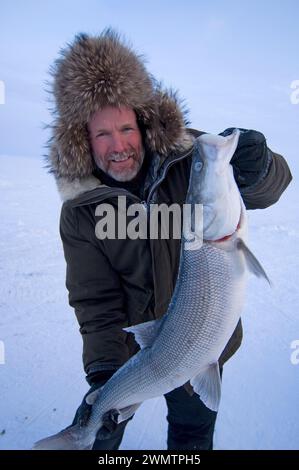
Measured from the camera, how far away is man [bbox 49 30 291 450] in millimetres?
2549

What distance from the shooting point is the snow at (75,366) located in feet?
11.0

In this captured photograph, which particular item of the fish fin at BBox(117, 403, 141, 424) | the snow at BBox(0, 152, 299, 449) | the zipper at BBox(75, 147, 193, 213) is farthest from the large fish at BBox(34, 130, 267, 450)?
the snow at BBox(0, 152, 299, 449)

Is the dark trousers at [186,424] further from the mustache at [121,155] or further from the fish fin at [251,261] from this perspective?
the mustache at [121,155]

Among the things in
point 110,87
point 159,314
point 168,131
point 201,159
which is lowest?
point 159,314

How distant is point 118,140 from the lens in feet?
8.35

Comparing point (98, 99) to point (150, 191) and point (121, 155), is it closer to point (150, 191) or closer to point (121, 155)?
point (121, 155)

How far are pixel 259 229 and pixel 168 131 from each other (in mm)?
6951

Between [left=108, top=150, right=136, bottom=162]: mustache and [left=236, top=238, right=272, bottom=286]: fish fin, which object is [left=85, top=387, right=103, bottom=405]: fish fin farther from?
[left=108, top=150, right=136, bottom=162]: mustache

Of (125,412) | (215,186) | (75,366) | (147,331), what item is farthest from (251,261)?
(75,366)

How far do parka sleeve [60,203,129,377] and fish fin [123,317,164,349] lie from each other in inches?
21.8

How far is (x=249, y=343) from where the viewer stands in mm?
4488

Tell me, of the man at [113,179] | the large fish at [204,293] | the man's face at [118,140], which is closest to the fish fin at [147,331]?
the large fish at [204,293]
